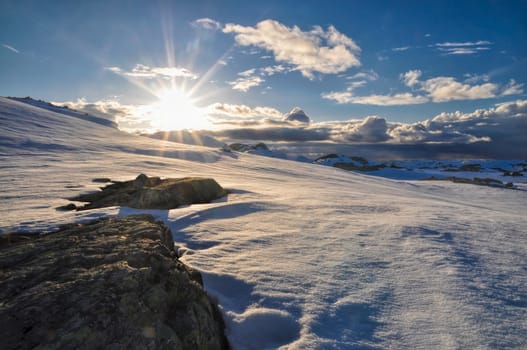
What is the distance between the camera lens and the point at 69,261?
269 cm

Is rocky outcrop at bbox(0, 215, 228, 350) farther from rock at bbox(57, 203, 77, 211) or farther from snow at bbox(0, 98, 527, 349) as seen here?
rock at bbox(57, 203, 77, 211)

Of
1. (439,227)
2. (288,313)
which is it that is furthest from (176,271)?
(439,227)

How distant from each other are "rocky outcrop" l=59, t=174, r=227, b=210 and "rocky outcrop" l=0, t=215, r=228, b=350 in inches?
171

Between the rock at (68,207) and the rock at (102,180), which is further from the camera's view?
the rock at (102,180)

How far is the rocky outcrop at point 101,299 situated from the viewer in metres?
1.81

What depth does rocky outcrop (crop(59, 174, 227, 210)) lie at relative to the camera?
762 centimetres

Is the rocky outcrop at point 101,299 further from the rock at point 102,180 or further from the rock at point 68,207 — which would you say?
the rock at point 102,180

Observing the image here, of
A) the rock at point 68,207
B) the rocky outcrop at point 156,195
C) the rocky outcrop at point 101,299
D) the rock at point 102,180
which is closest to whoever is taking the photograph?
the rocky outcrop at point 101,299

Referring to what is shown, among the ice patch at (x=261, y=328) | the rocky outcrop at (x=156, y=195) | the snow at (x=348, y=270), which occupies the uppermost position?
the rocky outcrop at (x=156, y=195)

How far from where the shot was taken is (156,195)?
7.71 m

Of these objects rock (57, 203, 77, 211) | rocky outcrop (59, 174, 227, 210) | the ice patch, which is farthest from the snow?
rocky outcrop (59, 174, 227, 210)

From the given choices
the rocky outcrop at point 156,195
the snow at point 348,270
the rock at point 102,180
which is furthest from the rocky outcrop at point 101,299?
the rock at point 102,180

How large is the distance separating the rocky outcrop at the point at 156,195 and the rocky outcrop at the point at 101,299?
14.3ft

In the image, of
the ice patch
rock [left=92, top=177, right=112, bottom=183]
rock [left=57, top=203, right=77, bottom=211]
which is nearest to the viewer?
the ice patch
